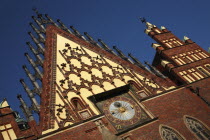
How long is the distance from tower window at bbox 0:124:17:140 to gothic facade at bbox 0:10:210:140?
0.07ft

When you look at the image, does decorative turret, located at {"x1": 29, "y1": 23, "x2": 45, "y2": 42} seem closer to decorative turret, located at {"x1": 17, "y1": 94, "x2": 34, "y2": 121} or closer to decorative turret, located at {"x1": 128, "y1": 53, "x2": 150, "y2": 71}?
decorative turret, located at {"x1": 17, "y1": 94, "x2": 34, "y2": 121}

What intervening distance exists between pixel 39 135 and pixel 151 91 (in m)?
5.63

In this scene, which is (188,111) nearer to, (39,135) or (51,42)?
(39,135)

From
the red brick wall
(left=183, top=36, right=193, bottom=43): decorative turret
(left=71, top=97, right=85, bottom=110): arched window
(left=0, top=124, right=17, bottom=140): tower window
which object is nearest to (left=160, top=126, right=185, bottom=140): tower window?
the red brick wall

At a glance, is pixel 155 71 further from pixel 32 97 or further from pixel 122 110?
pixel 32 97

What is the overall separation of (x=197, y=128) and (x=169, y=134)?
138 cm

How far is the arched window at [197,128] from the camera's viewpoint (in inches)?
439

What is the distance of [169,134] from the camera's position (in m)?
10.9

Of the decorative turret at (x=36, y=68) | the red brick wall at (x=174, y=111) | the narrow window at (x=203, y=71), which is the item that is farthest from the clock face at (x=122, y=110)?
the narrow window at (x=203, y=71)

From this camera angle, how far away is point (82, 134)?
10.2 meters

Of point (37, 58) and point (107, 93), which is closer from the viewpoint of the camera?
point (107, 93)

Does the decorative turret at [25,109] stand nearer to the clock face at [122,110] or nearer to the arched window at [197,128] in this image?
the clock face at [122,110]

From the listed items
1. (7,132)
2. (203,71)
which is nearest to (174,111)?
(203,71)

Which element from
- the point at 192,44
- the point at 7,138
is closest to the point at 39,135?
the point at 7,138
